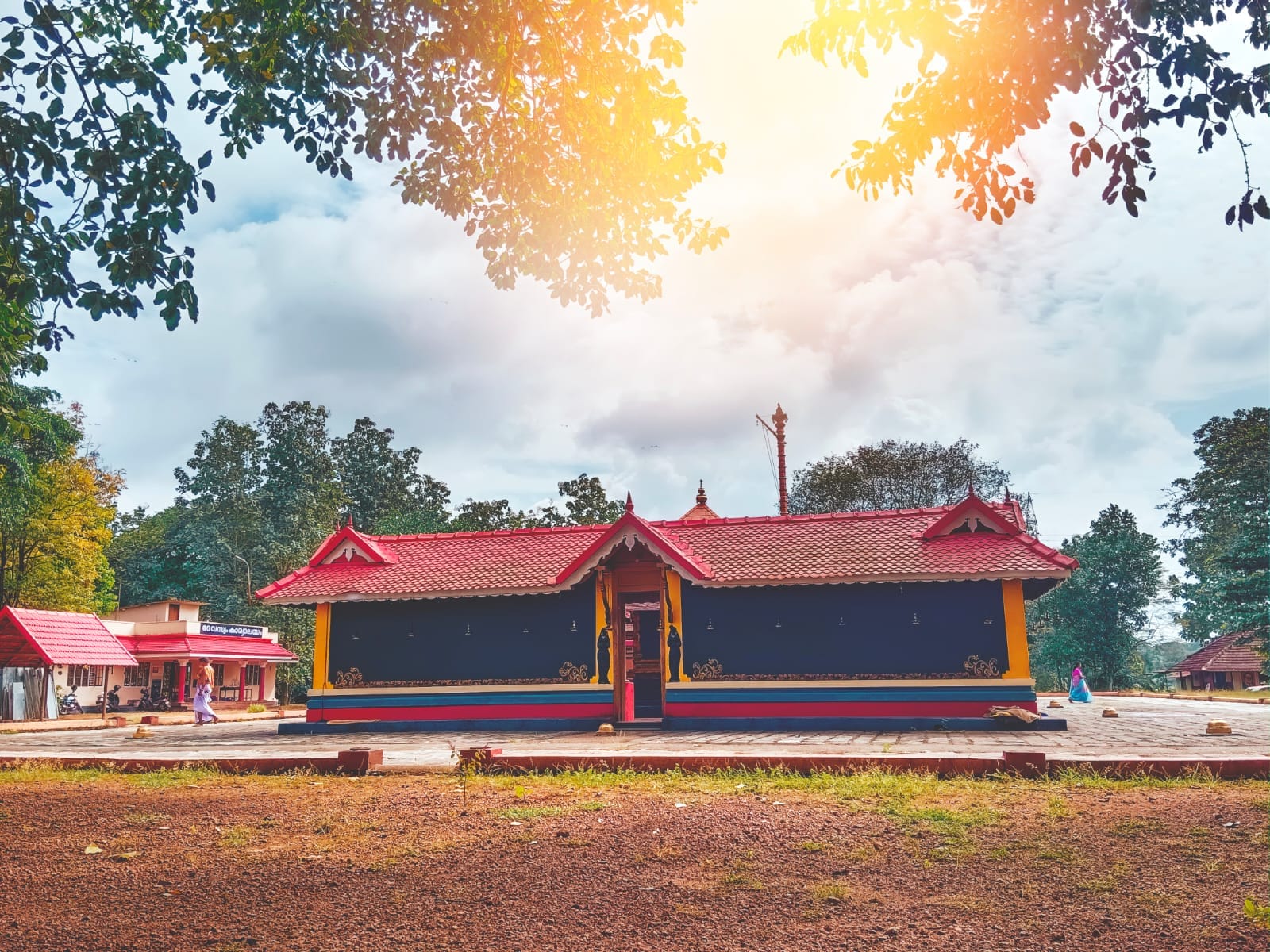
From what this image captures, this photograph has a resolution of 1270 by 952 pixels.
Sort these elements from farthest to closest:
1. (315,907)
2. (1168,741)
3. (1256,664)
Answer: (1256,664), (1168,741), (315,907)

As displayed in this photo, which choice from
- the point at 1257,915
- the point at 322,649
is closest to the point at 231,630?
the point at 322,649

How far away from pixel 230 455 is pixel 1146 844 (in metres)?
57.5

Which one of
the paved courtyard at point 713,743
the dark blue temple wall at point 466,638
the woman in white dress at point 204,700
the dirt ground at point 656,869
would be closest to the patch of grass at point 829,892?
the dirt ground at point 656,869

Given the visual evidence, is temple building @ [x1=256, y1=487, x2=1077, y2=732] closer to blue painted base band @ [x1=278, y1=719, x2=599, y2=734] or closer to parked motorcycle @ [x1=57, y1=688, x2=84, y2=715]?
blue painted base band @ [x1=278, y1=719, x2=599, y2=734]

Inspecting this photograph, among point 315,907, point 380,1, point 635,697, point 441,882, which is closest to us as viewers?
point 315,907

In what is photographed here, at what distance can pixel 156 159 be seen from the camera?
7.14 metres

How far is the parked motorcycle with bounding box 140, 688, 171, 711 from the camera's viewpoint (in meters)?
40.9

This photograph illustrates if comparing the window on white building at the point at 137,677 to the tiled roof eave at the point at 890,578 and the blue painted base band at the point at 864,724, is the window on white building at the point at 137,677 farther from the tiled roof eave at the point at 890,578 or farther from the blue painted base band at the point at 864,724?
the tiled roof eave at the point at 890,578

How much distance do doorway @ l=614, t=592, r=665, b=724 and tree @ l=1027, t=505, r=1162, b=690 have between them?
40.2 metres

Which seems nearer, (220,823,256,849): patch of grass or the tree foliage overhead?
(220,823,256,849): patch of grass

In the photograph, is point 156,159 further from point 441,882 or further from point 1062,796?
point 1062,796

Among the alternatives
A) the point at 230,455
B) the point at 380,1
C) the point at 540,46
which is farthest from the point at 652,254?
the point at 230,455

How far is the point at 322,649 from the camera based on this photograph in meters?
20.4

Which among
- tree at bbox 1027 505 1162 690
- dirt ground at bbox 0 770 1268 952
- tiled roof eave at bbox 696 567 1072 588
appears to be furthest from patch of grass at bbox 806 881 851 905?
tree at bbox 1027 505 1162 690
